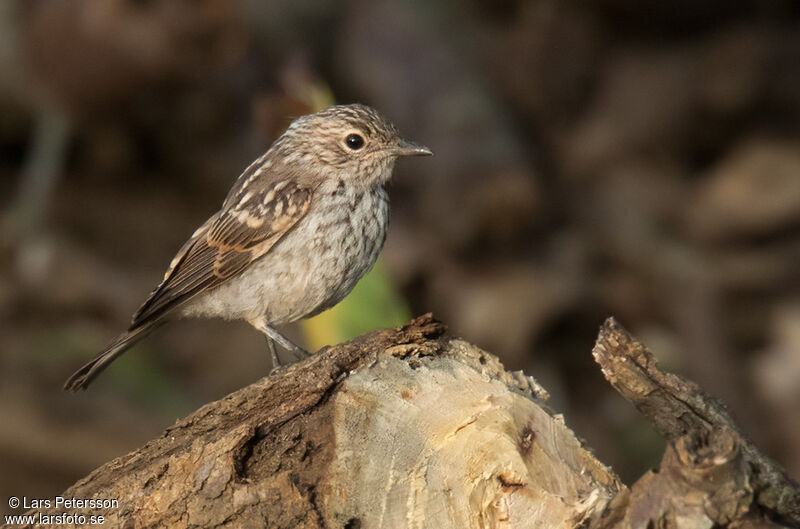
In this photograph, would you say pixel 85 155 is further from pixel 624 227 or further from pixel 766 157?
pixel 766 157

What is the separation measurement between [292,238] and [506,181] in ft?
11.3

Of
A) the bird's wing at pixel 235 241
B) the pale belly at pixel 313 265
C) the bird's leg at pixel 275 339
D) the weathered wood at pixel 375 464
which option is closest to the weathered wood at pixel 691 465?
the weathered wood at pixel 375 464

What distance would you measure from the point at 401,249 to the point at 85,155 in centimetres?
333

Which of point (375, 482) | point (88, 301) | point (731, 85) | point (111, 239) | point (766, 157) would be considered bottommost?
point (375, 482)

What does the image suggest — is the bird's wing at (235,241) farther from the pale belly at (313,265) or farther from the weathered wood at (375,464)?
the weathered wood at (375,464)

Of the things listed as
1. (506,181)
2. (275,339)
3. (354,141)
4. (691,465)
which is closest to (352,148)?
(354,141)

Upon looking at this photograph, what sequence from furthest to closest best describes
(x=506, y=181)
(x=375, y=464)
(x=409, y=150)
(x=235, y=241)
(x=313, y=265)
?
(x=506, y=181), (x=409, y=150), (x=235, y=241), (x=313, y=265), (x=375, y=464)

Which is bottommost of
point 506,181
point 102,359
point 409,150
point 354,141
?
point 102,359

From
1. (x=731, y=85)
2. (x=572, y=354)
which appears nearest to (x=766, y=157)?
(x=731, y=85)

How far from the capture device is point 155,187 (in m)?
9.38

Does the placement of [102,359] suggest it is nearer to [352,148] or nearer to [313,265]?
[313,265]

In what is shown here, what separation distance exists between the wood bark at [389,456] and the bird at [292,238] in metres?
1.13

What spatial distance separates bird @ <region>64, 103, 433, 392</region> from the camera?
13.5ft

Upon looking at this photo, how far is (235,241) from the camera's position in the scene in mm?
4258
